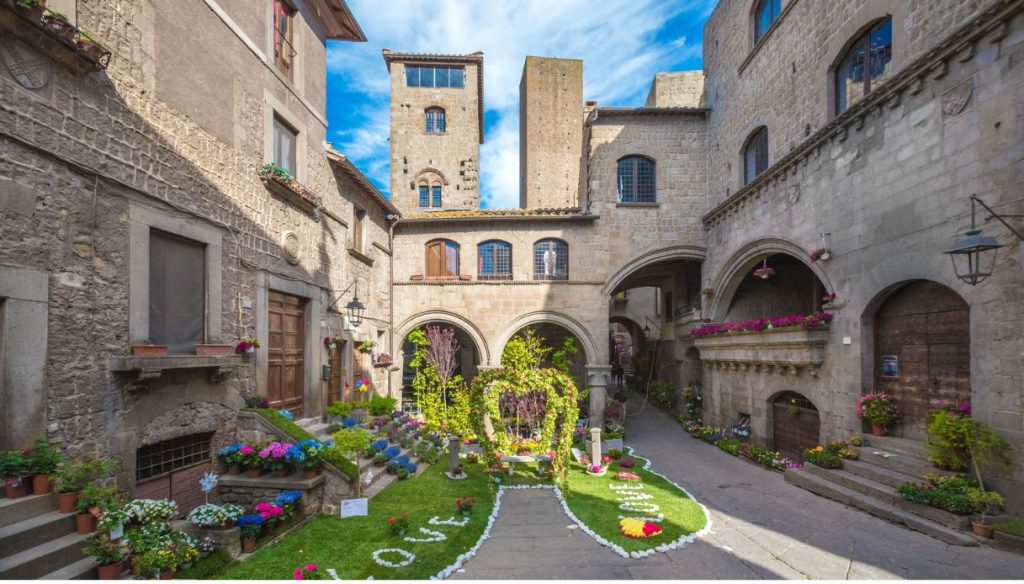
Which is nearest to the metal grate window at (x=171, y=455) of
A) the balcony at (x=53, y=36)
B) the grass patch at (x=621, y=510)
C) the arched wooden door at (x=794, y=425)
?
the balcony at (x=53, y=36)

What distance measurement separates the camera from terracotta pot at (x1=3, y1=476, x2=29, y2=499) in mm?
4730

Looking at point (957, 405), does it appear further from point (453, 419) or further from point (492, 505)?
point (453, 419)

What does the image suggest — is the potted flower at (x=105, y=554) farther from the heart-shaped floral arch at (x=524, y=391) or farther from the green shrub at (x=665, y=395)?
the green shrub at (x=665, y=395)

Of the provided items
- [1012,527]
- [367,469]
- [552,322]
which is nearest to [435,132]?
[552,322]

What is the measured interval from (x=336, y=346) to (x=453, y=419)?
12.4 feet

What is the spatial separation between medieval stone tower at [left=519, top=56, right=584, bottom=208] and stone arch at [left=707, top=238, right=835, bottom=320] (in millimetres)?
14575

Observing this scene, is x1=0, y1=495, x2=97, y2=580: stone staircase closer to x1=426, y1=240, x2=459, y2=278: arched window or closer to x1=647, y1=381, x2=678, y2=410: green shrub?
x1=426, y1=240, x2=459, y2=278: arched window

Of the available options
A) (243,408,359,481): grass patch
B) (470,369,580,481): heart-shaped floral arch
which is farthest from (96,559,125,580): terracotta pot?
(470,369,580,481): heart-shaped floral arch

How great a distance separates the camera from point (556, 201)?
28.0 m

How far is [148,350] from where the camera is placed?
6.34 m

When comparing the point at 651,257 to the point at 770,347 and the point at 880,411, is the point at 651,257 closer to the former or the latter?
the point at 770,347

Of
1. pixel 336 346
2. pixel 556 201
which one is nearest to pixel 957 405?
pixel 336 346

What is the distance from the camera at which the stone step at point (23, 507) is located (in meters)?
4.57

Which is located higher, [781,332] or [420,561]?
[781,332]
